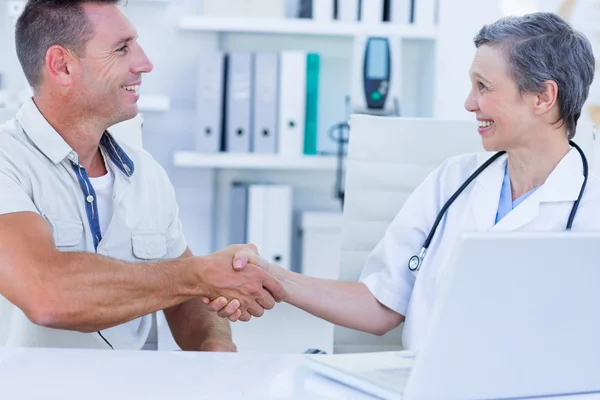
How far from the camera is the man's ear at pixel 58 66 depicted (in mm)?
1722

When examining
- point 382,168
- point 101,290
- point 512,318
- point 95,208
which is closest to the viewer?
point 512,318

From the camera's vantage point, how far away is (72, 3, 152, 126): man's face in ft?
5.71

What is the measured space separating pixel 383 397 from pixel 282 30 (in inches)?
93.2

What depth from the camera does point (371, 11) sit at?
125 inches

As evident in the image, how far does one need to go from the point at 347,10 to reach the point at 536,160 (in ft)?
5.70

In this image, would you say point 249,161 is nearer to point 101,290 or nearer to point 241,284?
point 241,284

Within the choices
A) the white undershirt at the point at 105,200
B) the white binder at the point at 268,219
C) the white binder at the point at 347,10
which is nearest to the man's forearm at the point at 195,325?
the white undershirt at the point at 105,200

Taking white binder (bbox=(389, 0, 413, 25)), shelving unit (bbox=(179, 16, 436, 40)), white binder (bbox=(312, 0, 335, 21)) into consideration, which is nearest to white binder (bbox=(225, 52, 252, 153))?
shelving unit (bbox=(179, 16, 436, 40))

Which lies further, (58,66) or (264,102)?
(264,102)

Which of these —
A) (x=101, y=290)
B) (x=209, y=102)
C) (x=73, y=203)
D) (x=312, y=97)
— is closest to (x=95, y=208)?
(x=73, y=203)

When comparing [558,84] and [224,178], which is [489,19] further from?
[558,84]

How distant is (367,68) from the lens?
10.1 feet

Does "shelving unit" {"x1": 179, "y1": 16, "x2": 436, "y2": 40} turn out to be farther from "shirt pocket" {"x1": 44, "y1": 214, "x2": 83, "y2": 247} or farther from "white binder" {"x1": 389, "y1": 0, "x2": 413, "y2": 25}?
"shirt pocket" {"x1": 44, "y1": 214, "x2": 83, "y2": 247}

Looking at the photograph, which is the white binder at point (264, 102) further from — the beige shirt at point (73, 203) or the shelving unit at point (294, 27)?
the beige shirt at point (73, 203)
